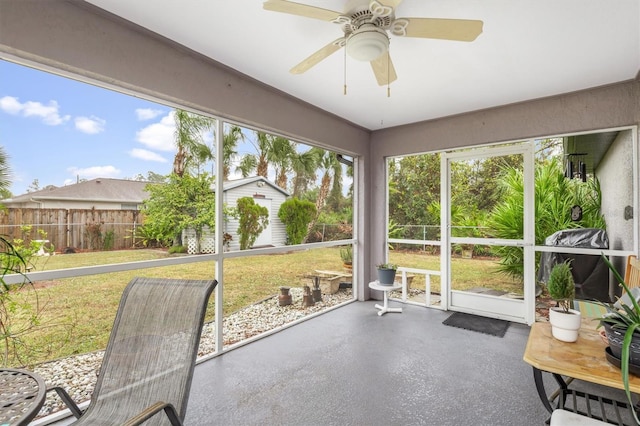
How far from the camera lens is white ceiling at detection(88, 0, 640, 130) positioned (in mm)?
2072

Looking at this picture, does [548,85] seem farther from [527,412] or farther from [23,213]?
[23,213]

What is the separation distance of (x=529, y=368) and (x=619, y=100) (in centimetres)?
291

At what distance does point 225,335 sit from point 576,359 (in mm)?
2844

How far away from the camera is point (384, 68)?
2.37 m

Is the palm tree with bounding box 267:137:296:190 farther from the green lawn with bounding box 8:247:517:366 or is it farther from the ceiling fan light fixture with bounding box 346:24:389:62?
the ceiling fan light fixture with bounding box 346:24:389:62

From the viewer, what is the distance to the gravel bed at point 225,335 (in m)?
2.16

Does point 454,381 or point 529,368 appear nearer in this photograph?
point 454,381

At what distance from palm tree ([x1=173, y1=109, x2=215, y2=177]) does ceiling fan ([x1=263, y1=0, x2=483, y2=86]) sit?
143 centimetres

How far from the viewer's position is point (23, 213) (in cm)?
201

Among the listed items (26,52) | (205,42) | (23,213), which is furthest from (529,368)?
(26,52)

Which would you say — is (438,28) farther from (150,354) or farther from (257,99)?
(150,354)

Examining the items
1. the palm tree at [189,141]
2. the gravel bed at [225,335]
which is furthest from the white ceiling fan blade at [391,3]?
the gravel bed at [225,335]

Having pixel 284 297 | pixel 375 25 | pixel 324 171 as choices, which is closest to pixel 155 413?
pixel 375 25

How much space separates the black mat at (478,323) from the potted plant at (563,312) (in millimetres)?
1994
